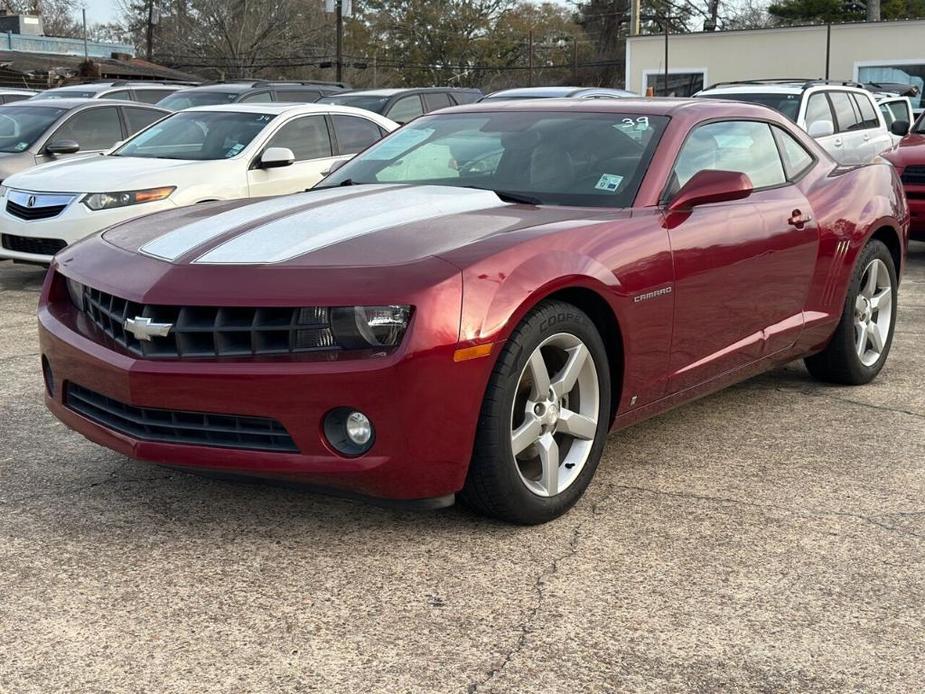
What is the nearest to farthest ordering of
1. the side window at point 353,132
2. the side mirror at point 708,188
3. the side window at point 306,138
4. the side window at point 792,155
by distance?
the side mirror at point 708,188 → the side window at point 792,155 → the side window at point 306,138 → the side window at point 353,132

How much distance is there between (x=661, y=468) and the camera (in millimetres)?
4441

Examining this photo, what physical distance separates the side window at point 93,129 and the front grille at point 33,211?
2.50 meters

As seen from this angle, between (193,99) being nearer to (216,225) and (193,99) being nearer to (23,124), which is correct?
(23,124)

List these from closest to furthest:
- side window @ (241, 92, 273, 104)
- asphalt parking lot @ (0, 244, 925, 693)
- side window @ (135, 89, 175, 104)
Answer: asphalt parking lot @ (0, 244, 925, 693) → side window @ (241, 92, 273, 104) → side window @ (135, 89, 175, 104)

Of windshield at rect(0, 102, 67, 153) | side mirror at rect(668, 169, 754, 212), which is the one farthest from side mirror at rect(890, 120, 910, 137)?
side mirror at rect(668, 169, 754, 212)

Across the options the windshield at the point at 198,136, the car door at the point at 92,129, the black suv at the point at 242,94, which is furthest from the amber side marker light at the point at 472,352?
the black suv at the point at 242,94

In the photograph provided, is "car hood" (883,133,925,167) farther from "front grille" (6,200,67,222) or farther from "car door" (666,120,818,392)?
"front grille" (6,200,67,222)

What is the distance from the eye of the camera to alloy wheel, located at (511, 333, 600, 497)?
3.67 metres

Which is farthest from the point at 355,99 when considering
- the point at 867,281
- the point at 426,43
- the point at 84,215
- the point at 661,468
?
the point at 426,43

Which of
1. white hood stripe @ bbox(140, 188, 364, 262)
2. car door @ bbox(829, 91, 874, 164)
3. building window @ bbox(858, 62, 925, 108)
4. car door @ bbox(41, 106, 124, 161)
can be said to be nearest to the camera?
white hood stripe @ bbox(140, 188, 364, 262)

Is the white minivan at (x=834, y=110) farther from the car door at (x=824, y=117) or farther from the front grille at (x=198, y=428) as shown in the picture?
the front grille at (x=198, y=428)

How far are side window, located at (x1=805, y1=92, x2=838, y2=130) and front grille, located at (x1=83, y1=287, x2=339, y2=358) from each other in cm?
1008

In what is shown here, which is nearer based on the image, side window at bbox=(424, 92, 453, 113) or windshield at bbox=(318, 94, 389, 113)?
windshield at bbox=(318, 94, 389, 113)

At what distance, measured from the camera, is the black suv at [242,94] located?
15375 mm
